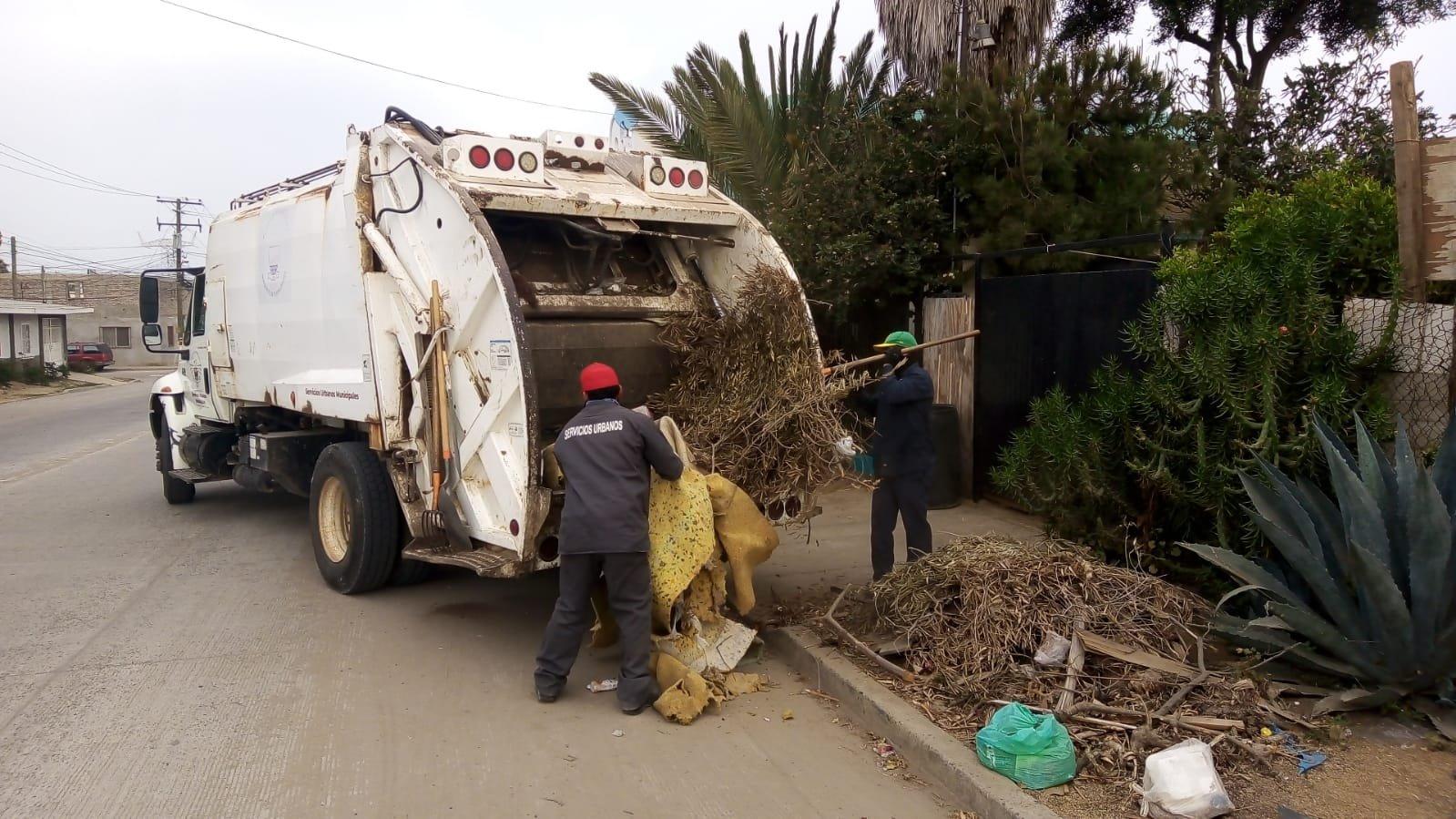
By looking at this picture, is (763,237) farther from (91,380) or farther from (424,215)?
(91,380)

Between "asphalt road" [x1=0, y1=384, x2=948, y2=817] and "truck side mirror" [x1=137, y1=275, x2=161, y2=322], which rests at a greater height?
"truck side mirror" [x1=137, y1=275, x2=161, y2=322]

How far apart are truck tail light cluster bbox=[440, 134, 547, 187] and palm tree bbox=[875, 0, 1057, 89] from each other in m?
5.29

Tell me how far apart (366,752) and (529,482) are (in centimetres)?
139

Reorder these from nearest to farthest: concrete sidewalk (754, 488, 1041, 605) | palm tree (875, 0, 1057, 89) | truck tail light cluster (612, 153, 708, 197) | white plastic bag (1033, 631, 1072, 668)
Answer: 1. white plastic bag (1033, 631, 1072, 668)
2. truck tail light cluster (612, 153, 708, 197)
3. concrete sidewalk (754, 488, 1041, 605)
4. palm tree (875, 0, 1057, 89)

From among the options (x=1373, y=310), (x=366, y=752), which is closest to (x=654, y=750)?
(x=366, y=752)

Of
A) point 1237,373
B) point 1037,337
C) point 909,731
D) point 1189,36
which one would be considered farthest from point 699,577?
point 1189,36

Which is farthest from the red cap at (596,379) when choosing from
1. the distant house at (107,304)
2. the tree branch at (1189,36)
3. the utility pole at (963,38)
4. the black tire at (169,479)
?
the distant house at (107,304)

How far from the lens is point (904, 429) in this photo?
5902 mm

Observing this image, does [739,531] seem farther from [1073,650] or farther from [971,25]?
[971,25]

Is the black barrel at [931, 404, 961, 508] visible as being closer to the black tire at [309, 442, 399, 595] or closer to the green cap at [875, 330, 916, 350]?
the green cap at [875, 330, 916, 350]

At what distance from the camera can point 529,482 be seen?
16.2 ft

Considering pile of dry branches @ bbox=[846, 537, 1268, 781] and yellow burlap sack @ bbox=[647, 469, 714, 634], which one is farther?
yellow burlap sack @ bbox=[647, 469, 714, 634]

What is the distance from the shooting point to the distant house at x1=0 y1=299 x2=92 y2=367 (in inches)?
1394

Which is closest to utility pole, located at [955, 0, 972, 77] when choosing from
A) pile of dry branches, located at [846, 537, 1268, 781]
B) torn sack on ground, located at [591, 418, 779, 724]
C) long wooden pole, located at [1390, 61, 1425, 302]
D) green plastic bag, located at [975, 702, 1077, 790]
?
long wooden pole, located at [1390, 61, 1425, 302]
